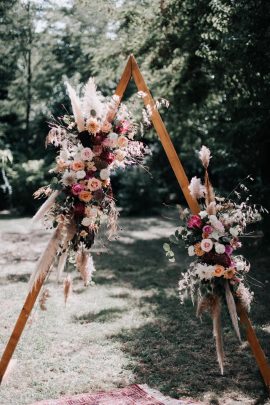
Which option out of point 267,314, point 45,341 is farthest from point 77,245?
point 267,314

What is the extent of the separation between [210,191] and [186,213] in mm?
298

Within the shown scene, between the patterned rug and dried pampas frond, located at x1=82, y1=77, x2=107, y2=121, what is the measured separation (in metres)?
2.41

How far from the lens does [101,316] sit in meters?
6.11

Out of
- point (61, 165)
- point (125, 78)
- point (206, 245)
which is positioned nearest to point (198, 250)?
point (206, 245)

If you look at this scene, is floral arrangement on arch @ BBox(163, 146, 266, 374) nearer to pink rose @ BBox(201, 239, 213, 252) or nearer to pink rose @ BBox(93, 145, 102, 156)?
pink rose @ BBox(201, 239, 213, 252)

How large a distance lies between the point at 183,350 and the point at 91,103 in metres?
2.93

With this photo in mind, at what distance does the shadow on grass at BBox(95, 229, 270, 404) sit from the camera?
4.18 metres

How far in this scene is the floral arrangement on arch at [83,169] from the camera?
3768 millimetres

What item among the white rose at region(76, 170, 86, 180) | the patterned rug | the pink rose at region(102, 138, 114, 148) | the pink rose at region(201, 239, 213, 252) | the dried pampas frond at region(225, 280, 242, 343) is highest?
the pink rose at region(102, 138, 114, 148)

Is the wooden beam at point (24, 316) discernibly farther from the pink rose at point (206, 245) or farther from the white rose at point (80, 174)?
the pink rose at point (206, 245)

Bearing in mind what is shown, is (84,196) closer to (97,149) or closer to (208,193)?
(97,149)

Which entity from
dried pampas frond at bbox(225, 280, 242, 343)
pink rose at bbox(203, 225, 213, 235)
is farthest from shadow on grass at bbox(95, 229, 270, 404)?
pink rose at bbox(203, 225, 213, 235)

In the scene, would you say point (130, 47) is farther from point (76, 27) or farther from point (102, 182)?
point (76, 27)

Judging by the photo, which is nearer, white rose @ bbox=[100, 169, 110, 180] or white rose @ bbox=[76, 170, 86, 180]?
white rose @ bbox=[76, 170, 86, 180]
